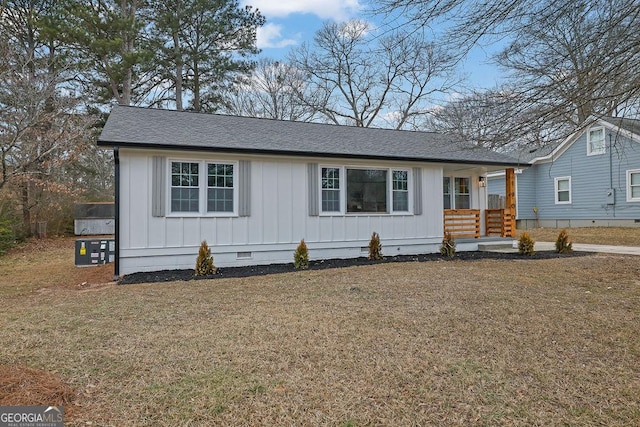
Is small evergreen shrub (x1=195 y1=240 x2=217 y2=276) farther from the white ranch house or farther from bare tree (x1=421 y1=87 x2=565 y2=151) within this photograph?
bare tree (x1=421 y1=87 x2=565 y2=151)

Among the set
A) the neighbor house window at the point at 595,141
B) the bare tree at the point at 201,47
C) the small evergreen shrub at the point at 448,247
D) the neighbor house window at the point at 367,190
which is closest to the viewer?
the neighbor house window at the point at 367,190

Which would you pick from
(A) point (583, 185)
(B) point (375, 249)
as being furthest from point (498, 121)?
(A) point (583, 185)

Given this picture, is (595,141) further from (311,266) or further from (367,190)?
(311,266)

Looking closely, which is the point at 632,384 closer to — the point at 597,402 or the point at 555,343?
the point at 597,402

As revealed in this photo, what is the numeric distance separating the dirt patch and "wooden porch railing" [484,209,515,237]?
1241 cm

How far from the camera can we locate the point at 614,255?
10617mm

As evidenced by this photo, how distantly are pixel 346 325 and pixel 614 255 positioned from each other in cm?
967

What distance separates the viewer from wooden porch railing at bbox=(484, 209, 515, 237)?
12.7 metres

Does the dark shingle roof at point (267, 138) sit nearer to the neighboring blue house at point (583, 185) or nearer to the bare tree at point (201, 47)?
the neighboring blue house at point (583, 185)

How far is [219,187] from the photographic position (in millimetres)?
8922

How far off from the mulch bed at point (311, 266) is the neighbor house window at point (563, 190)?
10085mm

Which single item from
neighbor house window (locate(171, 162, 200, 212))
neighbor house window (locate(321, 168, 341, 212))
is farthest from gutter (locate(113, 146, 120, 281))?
neighbor house window (locate(321, 168, 341, 212))

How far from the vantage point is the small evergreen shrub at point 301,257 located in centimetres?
906

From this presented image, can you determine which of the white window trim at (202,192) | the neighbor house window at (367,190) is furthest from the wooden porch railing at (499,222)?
the white window trim at (202,192)
